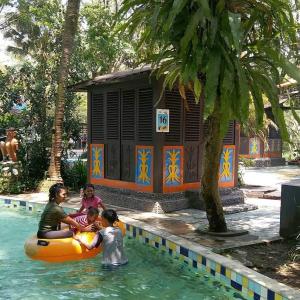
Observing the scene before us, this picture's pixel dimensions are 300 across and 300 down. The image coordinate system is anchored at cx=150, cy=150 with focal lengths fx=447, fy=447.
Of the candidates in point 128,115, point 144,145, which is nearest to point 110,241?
point 144,145

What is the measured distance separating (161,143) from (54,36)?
304 inches

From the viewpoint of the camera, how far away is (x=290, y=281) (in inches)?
206

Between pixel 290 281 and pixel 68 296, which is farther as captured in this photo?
pixel 68 296

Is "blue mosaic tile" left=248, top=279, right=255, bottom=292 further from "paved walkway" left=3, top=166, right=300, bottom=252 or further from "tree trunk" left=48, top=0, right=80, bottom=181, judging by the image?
"tree trunk" left=48, top=0, right=80, bottom=181

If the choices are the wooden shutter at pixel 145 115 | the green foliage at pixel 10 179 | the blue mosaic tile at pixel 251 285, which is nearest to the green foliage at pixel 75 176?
the green foliage at pixel 10 179

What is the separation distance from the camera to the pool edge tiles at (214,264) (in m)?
4.69

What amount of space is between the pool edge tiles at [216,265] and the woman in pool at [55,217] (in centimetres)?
140

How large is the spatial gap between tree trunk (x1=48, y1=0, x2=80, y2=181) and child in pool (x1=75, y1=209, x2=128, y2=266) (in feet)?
21.3

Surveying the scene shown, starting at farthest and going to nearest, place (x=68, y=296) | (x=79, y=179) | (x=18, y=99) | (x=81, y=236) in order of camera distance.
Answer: (x=18, y=99) < (x=79, y=179) < (x=81, y=236) < (x=68, y=296)

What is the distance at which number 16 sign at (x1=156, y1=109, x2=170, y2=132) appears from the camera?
9.91m

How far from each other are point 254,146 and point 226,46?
19.9 metres

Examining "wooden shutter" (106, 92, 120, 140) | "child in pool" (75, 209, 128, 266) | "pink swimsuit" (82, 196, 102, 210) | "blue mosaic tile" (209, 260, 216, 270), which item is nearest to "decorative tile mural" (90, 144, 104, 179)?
"wooden shutter" (106, 92, 120, 140)

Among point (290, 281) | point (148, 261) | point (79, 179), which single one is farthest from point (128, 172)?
point (290, 281)

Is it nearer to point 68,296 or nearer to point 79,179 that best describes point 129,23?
point 68,296
